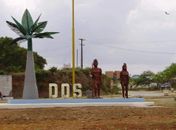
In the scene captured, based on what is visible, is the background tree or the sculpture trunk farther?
the background tree

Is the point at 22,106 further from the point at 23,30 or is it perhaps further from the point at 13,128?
the point at 13,128

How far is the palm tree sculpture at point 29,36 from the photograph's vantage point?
4022cm

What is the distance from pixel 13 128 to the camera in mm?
20031

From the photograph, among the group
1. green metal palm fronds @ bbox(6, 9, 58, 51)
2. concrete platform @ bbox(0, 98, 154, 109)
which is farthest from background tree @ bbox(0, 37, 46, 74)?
concrete platform @ bbox(0, 98, 154, 109)

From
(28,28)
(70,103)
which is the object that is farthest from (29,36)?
(70,103)

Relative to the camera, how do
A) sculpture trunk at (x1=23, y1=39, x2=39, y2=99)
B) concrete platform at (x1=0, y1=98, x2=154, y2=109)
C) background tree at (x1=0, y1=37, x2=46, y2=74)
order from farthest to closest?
background tree at (x1=0, y1=37, x2=46, y2=74) → sculpture trunk at (x1=23, y1=39, x2=39, y2=99) → concrete platform at (x1=0, y1=98, x2=154, y2=109)

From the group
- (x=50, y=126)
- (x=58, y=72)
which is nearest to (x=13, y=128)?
(x=50, y=126)

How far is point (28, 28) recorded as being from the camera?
1622 inches

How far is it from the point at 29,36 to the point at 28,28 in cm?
67

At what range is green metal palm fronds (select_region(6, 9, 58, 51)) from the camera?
41031 mm

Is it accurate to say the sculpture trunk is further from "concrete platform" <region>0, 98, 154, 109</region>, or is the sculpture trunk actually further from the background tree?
the background tree

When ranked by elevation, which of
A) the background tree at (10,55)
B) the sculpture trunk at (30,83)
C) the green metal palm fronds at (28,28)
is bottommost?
the sculpture trunk at (30,83)

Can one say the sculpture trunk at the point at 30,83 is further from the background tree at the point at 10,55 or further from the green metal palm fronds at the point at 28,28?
the background tree at the point at 10,55

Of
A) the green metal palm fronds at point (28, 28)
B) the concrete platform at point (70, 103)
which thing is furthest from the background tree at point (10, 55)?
the concrete platform at point (70, 103)
